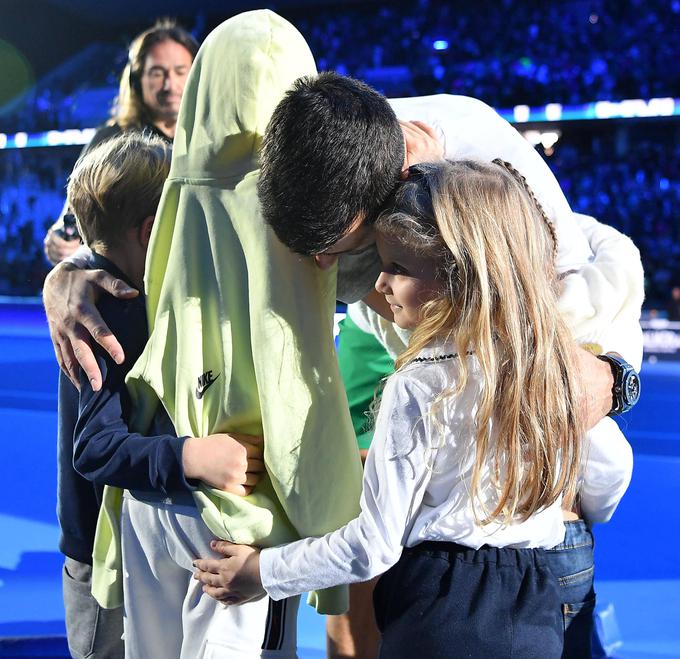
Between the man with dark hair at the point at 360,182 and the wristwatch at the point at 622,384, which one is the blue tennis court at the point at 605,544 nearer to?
the wristwatch at the point at 622,384

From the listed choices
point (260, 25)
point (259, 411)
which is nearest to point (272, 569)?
point (259, 411)

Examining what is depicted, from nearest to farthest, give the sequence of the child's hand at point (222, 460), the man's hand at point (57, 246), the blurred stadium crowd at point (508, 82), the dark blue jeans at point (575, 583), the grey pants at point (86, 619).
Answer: the child's hand at point (222, 460) → the dark blue jeans at point (575, 583) → the grey pants at point (86, 619) → the man's hand at point (57, 246) → the blurred stadium crowd at point (508, 82)

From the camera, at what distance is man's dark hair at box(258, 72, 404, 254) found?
0.93 meters

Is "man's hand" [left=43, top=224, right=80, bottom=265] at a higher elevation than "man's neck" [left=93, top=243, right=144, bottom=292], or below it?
higher

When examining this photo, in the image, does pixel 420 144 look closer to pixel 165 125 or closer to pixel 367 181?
pixel 367 181

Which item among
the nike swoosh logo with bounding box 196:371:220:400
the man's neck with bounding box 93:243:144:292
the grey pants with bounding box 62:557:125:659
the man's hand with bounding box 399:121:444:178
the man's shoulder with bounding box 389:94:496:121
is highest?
the man's shoulder with bounding box 389:94:496:121

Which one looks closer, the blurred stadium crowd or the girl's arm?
the girl's arm

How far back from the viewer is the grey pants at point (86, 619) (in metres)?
1.57

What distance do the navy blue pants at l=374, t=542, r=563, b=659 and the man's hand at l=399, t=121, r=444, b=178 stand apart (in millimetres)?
512

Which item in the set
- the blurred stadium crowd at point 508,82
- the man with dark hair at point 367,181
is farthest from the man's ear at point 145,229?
the blurred stadium crowd at point 508,82

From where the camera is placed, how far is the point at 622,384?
3.67 ft

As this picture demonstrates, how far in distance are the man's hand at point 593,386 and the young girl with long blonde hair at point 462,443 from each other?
1.8 inches

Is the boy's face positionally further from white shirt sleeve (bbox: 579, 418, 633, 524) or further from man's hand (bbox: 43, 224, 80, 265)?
white shirt sleeve (bbox: 579, 418, 633, 524)

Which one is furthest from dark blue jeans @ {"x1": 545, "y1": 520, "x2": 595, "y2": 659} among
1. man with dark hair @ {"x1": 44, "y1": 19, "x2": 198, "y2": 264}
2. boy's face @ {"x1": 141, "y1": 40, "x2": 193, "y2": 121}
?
boy's face @ {"x1": 141, "y1": 40, "x2": 193, "y2": 121}
